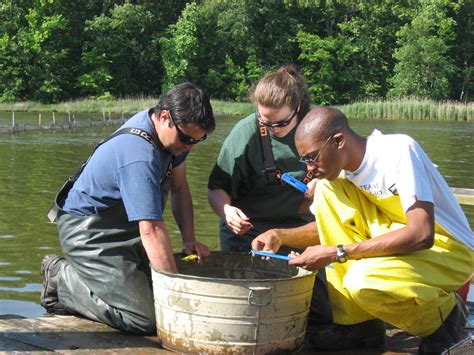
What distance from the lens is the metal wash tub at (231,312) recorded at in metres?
4.11

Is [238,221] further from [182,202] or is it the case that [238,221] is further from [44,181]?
[44,181]

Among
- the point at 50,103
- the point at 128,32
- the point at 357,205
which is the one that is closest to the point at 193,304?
the point at 357,205

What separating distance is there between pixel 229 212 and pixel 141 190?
2.46ft

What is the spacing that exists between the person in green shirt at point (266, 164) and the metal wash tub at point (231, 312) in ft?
2.98

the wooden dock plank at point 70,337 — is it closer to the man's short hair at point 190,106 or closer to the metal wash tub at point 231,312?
the metal wash tub at point 231,312

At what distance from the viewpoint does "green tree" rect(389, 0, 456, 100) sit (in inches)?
2313

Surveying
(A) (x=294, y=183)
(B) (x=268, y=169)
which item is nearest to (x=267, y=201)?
(B) (x=268, y=169)

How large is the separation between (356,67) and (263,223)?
190 feet

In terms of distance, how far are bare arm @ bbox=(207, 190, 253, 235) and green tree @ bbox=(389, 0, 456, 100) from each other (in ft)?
181

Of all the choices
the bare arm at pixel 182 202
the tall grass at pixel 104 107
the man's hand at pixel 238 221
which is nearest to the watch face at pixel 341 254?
the man's hand at pixel 238 221

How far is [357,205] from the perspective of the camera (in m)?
4.42

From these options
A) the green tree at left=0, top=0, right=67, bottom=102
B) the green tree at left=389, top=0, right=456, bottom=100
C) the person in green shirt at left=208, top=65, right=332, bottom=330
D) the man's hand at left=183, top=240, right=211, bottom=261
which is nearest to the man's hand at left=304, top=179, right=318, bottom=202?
the person in green shirt at left=208, top=65, right=332, bottom=330

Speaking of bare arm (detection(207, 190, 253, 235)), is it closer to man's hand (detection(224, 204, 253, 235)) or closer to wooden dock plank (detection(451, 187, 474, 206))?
man's hand (detection(224, 204, 253, 235))

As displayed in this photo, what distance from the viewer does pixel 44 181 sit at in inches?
643
